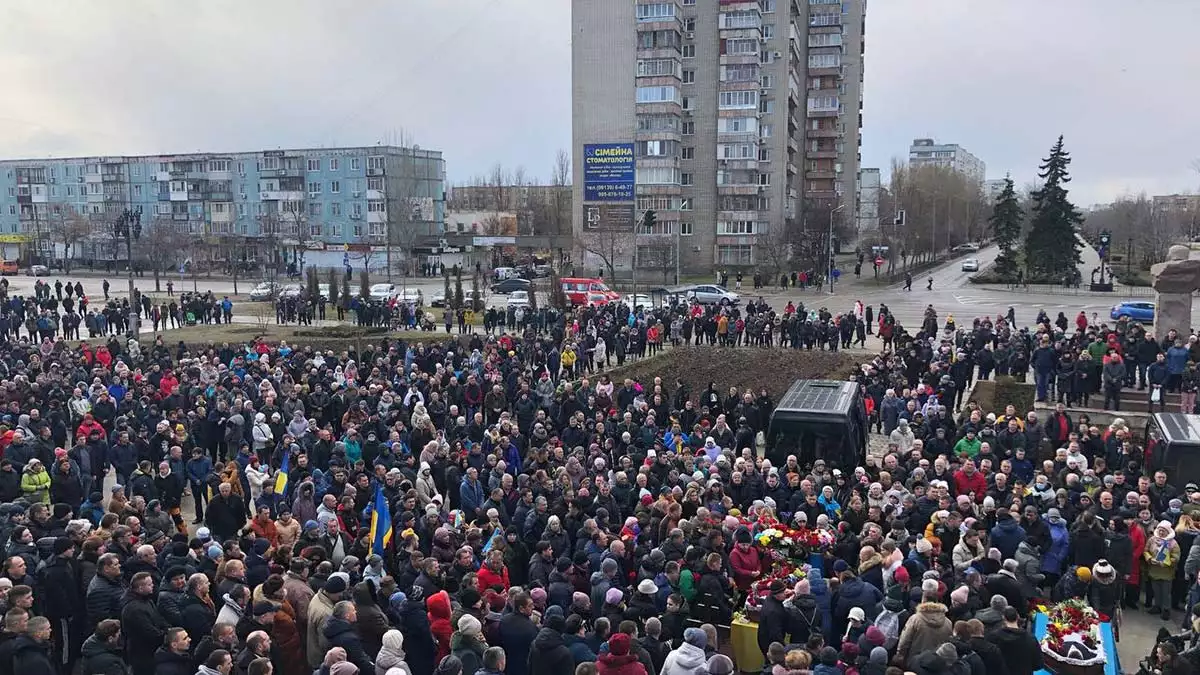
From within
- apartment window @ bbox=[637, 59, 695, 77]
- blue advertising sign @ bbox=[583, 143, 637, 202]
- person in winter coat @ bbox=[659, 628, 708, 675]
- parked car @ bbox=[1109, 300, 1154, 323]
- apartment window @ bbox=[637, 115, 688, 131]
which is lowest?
person in winter coat @ bbox=[659, 628, 708, 675]

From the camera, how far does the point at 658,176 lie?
2448 inches

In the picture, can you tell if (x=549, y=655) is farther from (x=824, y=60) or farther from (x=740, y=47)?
(x=824, y=60)

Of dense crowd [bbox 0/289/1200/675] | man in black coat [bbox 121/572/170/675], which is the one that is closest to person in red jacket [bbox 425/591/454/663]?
dense crowd [bbox 0/289/1200/675]

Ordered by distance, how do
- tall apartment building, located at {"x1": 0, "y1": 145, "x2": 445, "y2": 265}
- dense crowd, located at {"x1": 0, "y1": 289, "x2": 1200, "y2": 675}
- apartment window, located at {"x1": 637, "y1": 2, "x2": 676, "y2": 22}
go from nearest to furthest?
dense crowd, located at {"x1": 0, "y1": 289, "x2": 1200, "y2": 675}
apartment window, located at {"x1": 637, "y1": 2, "x2": 676, "y2": 22}
tall apartment building, located at {"x1": 0, "y1": 145, "x2": 445, "y2": 265}

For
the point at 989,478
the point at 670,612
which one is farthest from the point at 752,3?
the point at 670,612

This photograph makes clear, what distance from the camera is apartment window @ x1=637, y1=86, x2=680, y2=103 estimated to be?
61125 mm

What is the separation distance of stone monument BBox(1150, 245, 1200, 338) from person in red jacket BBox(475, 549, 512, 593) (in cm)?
1757

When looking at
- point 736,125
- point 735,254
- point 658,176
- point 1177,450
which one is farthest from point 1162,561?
point 736,125

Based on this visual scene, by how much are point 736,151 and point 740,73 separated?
557 centimetres

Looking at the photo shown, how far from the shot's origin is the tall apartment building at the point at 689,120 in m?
60.8

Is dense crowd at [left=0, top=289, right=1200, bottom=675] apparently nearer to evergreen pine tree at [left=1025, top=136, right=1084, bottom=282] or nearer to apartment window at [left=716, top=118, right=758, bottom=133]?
evergreen pine tree at [left=1025, top=136, right=1084, bottom=282]

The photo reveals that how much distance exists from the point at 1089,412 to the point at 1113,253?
78.4 m

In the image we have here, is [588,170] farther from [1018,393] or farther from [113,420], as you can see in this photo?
[113,420]

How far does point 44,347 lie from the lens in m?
21.5
